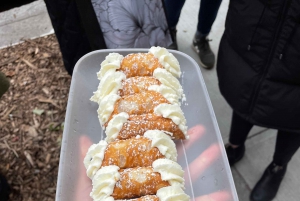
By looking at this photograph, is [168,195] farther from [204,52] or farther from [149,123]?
[204,52]

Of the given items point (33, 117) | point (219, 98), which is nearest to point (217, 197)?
point (219, 98)

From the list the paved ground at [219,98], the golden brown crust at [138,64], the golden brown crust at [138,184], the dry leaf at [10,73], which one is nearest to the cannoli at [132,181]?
the golden brown crust at [138,184]

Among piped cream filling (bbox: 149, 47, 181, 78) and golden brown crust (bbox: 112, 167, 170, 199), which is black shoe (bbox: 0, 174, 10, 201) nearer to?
golden brown crust (bbox: 112, 167, 170, 199)

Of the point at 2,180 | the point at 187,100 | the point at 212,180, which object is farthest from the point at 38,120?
the point at 212,180

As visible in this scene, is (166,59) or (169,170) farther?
(166,59)

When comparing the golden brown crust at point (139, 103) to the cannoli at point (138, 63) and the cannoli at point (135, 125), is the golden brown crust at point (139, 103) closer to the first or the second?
the cannoli at point (135, 125)

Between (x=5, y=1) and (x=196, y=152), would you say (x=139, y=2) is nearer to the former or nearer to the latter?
(x=5, y=1)
